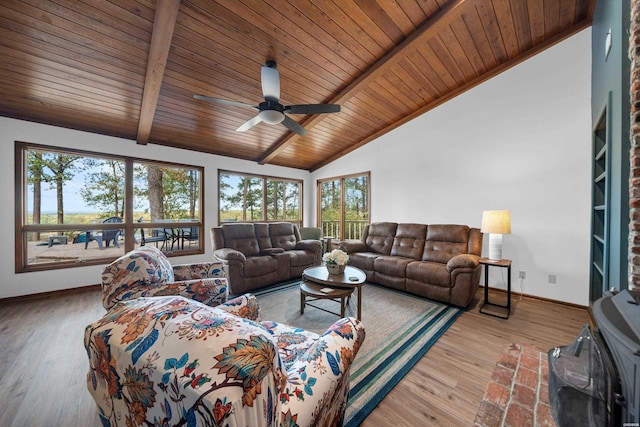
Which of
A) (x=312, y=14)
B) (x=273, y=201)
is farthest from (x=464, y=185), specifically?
(x=273, y=201)

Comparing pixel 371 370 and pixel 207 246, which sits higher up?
pixel 207 246

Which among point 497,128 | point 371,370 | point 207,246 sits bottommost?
point 371,370

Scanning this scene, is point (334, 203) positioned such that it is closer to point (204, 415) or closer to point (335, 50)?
point (335, 50)

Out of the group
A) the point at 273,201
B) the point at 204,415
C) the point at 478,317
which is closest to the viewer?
the point at 204,415

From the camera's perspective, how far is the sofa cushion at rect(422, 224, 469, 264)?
3.45m

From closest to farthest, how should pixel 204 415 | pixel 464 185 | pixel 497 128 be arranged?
pixel 204 415, pixel 497 128, pixel 464 185

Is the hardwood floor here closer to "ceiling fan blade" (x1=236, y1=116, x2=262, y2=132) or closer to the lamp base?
the lamp base

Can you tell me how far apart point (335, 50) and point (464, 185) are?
2817 millimetres

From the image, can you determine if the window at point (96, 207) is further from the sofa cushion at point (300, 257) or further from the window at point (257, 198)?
the sofa cushion at point (300, 257)

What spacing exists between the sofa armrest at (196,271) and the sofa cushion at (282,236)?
203 centimetres

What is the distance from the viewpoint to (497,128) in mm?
3541

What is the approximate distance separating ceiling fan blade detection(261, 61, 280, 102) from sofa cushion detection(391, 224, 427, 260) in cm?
290

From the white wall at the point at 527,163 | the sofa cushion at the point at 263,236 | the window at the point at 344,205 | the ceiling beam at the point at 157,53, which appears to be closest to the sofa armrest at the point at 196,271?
the sofa cushion at the point at 263,236

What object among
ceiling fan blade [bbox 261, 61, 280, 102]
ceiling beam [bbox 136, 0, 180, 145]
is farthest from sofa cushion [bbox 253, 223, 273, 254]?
ceiling fan blade [bbox 261, 61, 280, 102]
